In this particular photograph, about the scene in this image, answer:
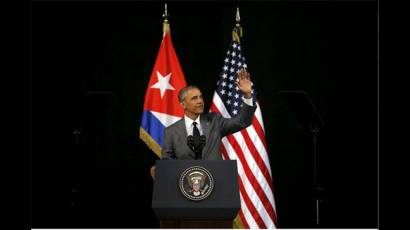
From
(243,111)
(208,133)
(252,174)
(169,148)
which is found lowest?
(252,174)

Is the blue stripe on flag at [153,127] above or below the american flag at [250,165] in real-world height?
above

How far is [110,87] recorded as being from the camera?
6664mm

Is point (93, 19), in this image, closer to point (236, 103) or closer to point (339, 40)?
point (236, 103)

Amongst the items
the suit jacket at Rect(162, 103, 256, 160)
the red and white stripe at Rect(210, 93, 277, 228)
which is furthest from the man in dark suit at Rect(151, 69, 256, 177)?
the red and white stripe at Rect(210, 93, 277, 228)

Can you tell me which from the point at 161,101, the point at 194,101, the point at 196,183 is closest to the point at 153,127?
the point at 161,101

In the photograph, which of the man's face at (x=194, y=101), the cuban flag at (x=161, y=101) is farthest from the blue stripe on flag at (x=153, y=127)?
the man's face at (x=194, y=101)

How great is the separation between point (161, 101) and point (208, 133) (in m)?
1.65

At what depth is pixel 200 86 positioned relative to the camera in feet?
22.1

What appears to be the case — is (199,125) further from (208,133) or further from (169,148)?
(169,148)

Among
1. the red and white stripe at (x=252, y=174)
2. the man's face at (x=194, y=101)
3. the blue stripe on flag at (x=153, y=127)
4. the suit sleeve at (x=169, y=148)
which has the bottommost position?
the red and white stripe at (x=252, y=174)

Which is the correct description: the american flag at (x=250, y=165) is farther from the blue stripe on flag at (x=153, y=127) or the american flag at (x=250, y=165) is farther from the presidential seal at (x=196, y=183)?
the presidential seal at (x=196, y=183)

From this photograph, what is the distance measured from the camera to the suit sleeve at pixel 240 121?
14.5 feet

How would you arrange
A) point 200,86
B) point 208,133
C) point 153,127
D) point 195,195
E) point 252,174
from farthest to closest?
point 200,86 → point 153,127 → point 252,174 → point 208,133 → point 195,195

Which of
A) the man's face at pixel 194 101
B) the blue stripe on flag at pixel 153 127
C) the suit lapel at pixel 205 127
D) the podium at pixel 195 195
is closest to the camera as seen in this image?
the podium at pixel 195 195
